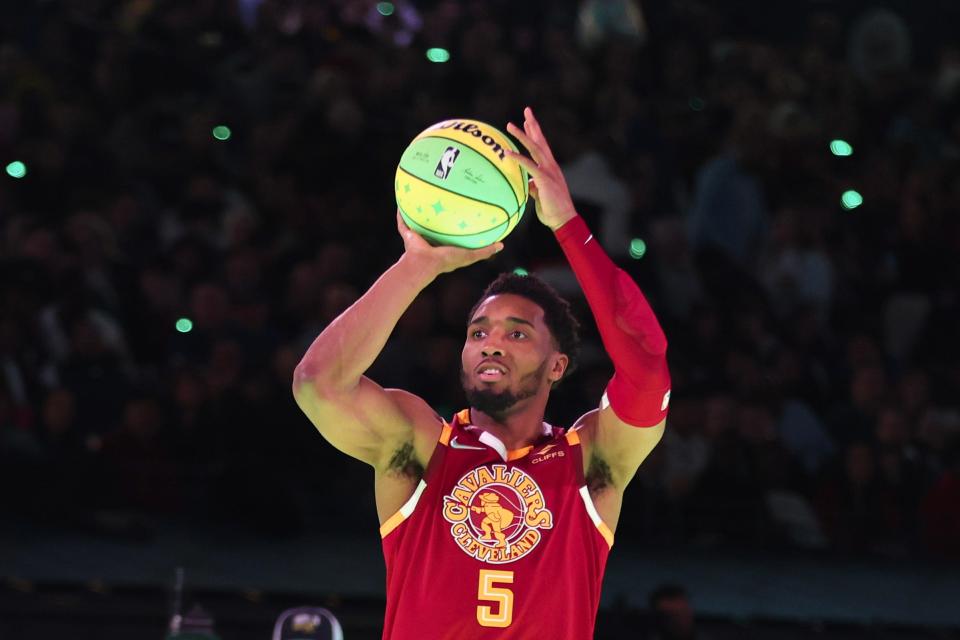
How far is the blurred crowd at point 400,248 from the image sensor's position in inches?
326

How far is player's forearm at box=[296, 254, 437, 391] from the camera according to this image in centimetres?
443

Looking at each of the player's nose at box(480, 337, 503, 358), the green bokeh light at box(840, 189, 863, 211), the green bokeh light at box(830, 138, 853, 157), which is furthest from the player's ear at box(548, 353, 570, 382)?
the green bokeh light at box(830, 138, 853, 157)

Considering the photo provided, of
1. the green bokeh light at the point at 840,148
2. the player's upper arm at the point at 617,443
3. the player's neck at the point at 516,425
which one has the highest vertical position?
the green bokeh light at the point at 840,148

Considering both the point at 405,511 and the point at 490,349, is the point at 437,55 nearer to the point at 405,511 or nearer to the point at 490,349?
the point at 490,349

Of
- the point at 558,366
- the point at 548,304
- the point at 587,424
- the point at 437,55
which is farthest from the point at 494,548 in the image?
the point at 437,55

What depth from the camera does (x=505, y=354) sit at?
187 inches

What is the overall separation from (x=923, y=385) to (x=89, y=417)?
4791 mm

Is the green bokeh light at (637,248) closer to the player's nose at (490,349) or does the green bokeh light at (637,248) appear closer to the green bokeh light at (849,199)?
the green bokeh light at (849,199)

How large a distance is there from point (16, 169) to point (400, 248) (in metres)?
2.39

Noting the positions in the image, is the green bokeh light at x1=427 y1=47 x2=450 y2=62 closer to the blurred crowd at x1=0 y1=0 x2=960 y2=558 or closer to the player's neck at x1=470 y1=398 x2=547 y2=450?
the blurred crowd at x1=0 y1=0 x2=960 y2=558

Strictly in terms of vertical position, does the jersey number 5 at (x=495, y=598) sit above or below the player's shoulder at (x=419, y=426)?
below

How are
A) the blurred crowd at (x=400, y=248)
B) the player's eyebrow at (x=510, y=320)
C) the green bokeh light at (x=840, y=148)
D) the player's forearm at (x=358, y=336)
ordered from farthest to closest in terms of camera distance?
the green bokeh light at (x=840, y=148), the blurred crowd at (x=400, y=248), the player's eyebrow at (x=510, y=320), the player's forearm at (x=358, y=336)

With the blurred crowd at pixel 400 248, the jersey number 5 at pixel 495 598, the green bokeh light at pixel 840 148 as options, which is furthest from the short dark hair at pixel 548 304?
the green bokeh light at pixel 840 148

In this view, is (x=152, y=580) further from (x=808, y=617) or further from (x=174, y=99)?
(x=174, y=99)
